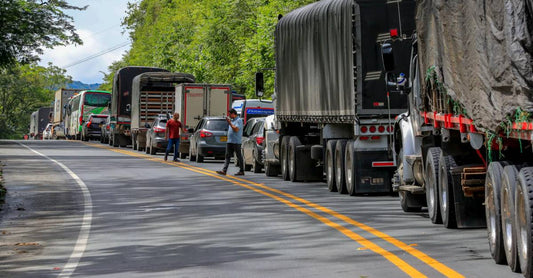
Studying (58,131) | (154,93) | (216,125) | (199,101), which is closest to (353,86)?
(216,125)

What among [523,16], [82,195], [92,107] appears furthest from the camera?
[92,107]

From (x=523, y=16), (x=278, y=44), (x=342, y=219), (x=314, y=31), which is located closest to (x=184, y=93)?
(x=278, y=44)

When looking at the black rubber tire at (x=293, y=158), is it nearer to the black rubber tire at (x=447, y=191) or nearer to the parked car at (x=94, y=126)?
the black rubber tire at (x=447, y=191)

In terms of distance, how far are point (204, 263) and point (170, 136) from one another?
979 inches

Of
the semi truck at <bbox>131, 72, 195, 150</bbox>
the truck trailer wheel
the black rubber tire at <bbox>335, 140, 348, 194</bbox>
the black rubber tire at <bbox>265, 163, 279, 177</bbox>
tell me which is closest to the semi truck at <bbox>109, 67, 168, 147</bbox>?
the semi truck at <bbox>131, 72, 195, 150</bbox>

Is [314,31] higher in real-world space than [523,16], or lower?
higher

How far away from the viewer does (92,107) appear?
70625 millimetres

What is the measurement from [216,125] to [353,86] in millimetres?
15924

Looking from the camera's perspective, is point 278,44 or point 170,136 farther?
point 170,136

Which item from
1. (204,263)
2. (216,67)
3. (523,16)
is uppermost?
(216,67)

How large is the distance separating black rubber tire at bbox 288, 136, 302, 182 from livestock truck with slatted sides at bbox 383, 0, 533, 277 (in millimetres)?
7619

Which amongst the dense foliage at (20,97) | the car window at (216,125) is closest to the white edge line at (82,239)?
the car window at (216,125)

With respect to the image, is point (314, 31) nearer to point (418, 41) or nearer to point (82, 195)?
point (82, 195)

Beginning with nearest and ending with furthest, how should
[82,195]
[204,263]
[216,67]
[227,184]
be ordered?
[204,263] < [82,195] < [227,184] < [216,67]
